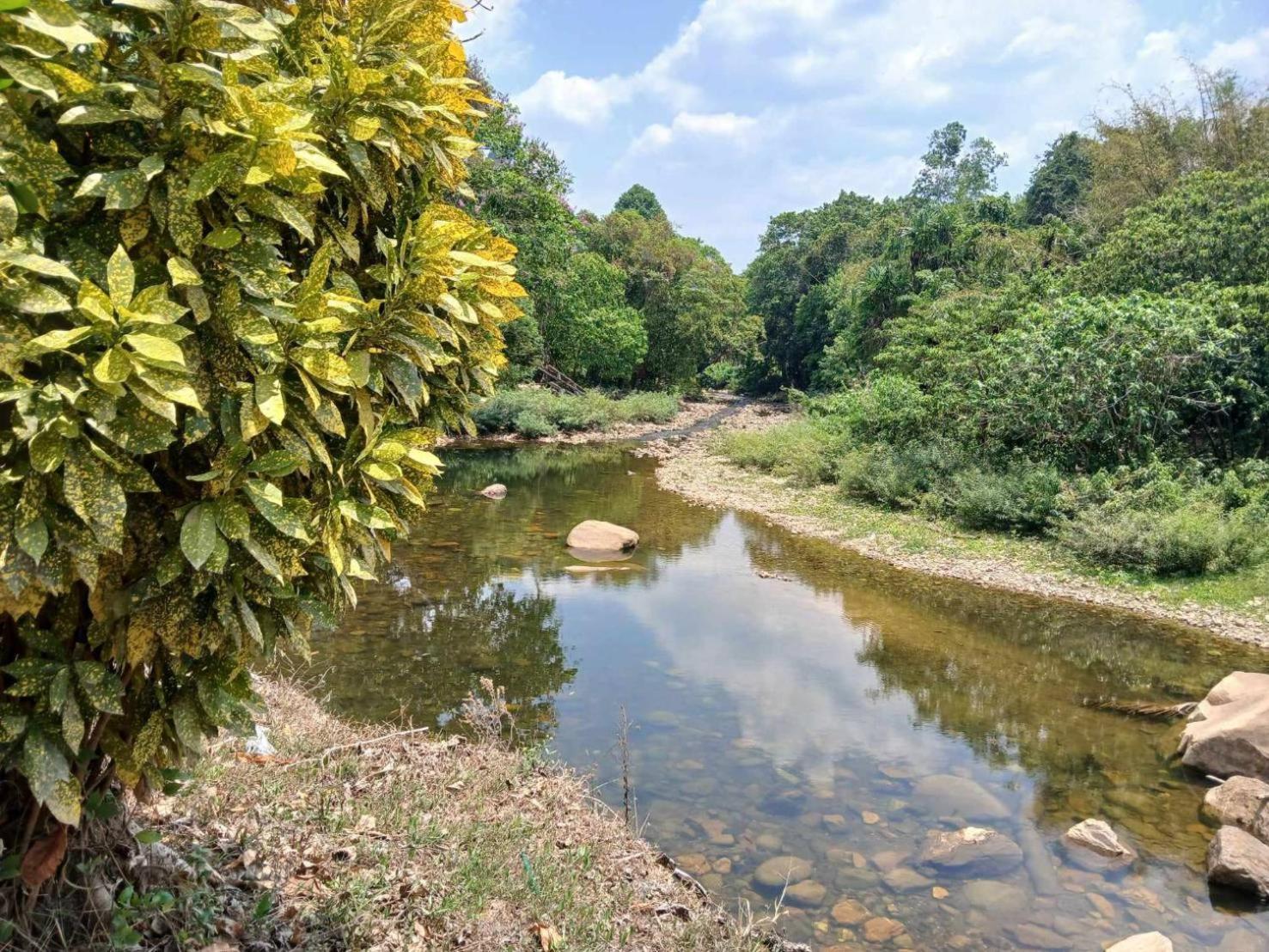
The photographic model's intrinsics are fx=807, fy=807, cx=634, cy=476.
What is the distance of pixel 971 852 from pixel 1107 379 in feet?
32.7

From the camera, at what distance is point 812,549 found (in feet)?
45.9

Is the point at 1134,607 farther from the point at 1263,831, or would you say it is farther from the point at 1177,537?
the point at 1263,831

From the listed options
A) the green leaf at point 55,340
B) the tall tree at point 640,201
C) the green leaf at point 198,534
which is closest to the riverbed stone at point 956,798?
the green leaf at point 198,534

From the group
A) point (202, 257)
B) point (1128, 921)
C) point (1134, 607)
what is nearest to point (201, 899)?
point (202, 257)

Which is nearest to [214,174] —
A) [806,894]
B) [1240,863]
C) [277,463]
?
[277,463]

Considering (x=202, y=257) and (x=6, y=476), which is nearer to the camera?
(x=6, y=476)

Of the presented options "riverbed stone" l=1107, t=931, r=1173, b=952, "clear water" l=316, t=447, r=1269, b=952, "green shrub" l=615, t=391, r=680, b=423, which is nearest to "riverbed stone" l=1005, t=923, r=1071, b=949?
"clear water" l=316, t=447, r=1269, b=952

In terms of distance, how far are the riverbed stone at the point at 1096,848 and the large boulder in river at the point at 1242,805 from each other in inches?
34.1

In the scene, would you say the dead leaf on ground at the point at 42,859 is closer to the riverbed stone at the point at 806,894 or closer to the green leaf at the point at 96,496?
the green leaf at the point at 96,496

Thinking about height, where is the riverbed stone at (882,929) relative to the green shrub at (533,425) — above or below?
below

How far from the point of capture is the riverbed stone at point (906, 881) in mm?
5176

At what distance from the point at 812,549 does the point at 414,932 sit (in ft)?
37.8

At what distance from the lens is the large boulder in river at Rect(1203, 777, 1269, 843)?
227 inches

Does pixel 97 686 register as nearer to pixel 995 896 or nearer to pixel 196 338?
pixel 196 338
